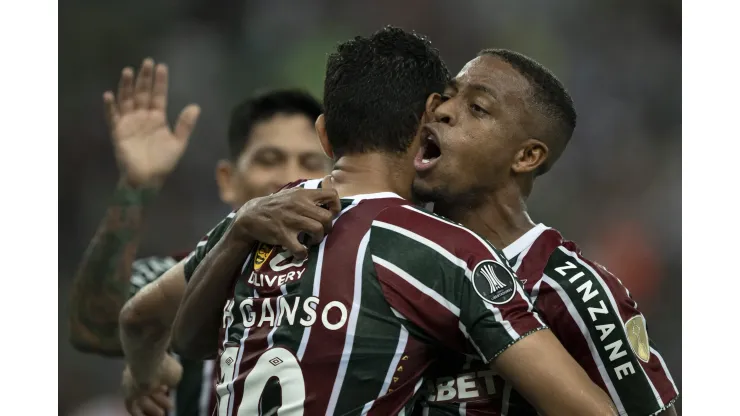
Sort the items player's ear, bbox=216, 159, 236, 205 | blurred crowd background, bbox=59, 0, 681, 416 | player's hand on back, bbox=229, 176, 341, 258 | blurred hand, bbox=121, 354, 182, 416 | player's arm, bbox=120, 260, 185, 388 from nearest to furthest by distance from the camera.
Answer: player's hand on back, bbox=229, 176, 341, 258 → player's arm, bbox=120, 260, 185, 388 → blurred hand, bbox=121, 354, 182, 416 → player's ear, bbox=216, 159, 236, 205 → blurred crowd background, bbox=59, 0, 681, 416

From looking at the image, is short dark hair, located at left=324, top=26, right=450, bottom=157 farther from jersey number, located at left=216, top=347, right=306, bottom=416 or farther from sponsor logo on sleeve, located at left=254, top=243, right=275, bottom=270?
jersey number, located at left=216, top=347, right=306, bottom=416

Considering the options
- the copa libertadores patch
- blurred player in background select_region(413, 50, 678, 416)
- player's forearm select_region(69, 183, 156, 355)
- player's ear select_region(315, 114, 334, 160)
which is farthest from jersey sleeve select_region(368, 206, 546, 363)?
player's forearm select_region(69, 183, 156, 355)

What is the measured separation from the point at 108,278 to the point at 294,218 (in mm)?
2411

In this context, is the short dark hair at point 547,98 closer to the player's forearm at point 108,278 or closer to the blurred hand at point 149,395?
the blurred hand at point 149,395

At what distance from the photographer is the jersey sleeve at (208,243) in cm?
247

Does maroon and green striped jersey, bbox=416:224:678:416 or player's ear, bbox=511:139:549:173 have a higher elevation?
player's ear, bbox=511:139:549:173

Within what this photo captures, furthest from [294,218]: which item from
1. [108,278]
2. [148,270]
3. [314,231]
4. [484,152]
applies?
[148,270]

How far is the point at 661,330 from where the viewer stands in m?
6.01

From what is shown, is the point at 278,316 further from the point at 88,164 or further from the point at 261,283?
the point at 88,164

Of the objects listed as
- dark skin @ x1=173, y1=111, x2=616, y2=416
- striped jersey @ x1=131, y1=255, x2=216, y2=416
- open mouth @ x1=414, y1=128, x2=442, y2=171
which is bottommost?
striped jersey @ x1=131, y1=255, x2=216, y2=416

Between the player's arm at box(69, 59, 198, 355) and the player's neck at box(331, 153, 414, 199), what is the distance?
2.21m

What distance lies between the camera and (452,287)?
193 cm

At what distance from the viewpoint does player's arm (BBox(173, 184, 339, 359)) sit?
6.62ft

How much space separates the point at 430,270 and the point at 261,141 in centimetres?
254
